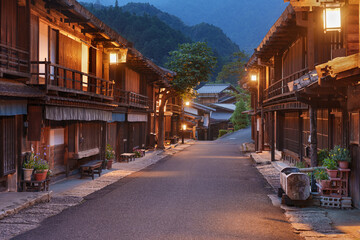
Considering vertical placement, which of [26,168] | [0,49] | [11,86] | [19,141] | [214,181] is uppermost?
[0,49]

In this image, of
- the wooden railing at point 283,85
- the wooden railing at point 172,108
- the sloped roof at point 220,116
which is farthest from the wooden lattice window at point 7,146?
the sloped roof at point 220,116

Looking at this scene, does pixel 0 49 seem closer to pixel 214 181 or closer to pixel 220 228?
pixel 220 228

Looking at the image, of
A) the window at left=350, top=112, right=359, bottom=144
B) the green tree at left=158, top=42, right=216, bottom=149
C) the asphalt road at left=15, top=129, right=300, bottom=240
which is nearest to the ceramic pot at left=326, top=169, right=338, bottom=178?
the window at left=350, top=112, right=359, bottom=144

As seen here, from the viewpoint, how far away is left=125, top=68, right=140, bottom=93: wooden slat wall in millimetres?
27462

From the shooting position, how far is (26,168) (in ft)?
41.7

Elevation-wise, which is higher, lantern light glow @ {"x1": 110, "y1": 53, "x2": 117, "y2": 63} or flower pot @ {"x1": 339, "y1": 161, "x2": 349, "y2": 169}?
lantern light glow @ {"x1": 110, "y1": 53, "x2": 117, "y2": 63}

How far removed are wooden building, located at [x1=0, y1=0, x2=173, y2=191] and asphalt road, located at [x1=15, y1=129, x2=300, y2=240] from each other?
302 cm

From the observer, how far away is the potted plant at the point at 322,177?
11078mm

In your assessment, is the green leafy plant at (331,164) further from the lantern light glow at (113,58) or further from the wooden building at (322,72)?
the lantern light glow at (113,58)

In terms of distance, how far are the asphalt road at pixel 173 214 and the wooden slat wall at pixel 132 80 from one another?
12.2 m

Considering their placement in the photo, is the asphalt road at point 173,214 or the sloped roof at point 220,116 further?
the sloped roof at point 220,116

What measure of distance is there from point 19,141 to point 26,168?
92cm

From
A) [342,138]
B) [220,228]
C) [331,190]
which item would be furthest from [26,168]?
[342,138]

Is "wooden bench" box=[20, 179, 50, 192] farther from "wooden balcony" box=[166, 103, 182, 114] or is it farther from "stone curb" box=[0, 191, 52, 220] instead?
"wooden balcony" box=[166, 103, 182, 114]
